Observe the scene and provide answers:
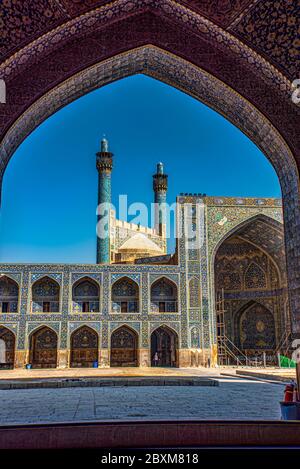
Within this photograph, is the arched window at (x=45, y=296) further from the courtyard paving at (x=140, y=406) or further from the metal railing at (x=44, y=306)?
the courtyard paving at (x=140, y=406)

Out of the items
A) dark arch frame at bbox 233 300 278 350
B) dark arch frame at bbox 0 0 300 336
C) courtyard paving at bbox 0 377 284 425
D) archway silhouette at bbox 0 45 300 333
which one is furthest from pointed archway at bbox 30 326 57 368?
dark arch frame at bbox 0 0 300 336

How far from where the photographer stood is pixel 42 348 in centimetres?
1791

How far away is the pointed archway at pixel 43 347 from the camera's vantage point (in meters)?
17.7

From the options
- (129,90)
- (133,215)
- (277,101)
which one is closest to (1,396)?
(277,101)

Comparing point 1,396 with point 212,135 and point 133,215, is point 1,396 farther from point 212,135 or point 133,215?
point 133,215

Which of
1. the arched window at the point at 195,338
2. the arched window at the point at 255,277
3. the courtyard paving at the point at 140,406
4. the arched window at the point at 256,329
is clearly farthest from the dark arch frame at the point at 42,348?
the courtyard paving at the point at 140,406

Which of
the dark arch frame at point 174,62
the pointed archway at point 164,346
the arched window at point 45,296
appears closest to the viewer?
the dark arch frame at point 174,62

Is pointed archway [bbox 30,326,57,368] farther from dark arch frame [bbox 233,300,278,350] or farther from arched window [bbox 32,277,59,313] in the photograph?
dark arch frame [bbox 233,300,278,350]

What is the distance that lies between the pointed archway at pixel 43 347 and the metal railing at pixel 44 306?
2.25 ft

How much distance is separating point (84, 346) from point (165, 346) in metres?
3.75

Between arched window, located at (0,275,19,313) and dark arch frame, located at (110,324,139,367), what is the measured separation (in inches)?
155

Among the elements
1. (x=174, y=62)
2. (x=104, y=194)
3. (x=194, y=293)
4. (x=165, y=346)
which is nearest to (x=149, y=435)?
(x=174, y=62)

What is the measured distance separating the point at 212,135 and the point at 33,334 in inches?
393

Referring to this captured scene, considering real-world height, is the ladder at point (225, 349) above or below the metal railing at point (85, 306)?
below
